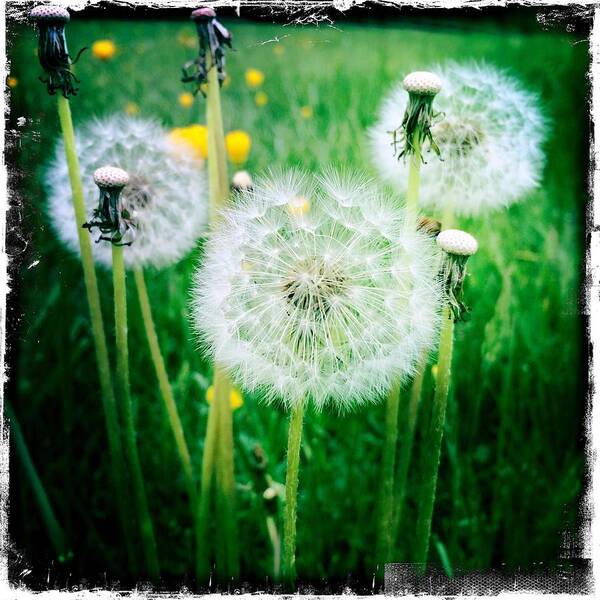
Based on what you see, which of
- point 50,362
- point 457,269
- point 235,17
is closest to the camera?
point 457,269

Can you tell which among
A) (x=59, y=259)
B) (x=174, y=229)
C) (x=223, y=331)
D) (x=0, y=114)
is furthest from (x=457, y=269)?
(x=0, y=114)

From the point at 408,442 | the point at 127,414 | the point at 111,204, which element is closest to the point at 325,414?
the point at 408,442

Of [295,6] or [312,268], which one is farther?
[295,6]

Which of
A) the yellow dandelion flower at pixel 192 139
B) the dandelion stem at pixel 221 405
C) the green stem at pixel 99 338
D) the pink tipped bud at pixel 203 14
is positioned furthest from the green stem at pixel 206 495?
the pink tipped bud at pixel 203 14

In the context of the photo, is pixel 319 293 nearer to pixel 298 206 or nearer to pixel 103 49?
pixel 298 206

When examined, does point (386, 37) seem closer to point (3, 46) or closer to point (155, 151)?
point (155, 151)
